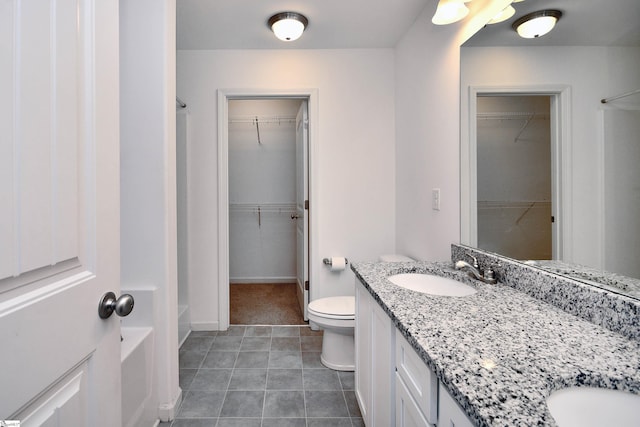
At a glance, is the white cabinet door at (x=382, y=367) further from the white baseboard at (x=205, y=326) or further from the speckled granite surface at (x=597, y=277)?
the white baseboard at (x=205, y=326)

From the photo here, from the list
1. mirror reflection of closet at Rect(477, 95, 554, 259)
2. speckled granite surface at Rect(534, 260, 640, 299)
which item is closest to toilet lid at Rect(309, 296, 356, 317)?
mirror reflection of closet at Rect(477, 95, 554, 259)

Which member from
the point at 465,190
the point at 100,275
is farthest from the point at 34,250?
the point at 465,190

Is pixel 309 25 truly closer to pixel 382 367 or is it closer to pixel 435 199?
pixel 435 199

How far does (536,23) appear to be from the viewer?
1.11m

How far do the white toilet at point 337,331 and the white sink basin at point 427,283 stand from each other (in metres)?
0.60

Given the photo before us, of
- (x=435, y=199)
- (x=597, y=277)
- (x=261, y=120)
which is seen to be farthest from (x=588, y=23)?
(x=261, y=120)

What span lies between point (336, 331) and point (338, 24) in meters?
2.17

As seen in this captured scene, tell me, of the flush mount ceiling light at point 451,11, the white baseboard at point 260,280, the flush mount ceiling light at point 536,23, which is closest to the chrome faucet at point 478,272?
the flush mount ceiling light at point 536,23

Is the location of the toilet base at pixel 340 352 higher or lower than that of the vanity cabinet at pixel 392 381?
lower

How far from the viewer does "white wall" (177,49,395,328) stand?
2529 millimetres

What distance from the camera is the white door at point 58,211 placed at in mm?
494

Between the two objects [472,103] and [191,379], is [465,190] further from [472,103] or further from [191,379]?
[191,379]

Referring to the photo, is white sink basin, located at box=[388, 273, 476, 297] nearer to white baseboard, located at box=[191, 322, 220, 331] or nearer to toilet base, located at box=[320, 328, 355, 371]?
toilet base, located at box=[320, 328, 355, 371]

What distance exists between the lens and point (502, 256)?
1.30m
